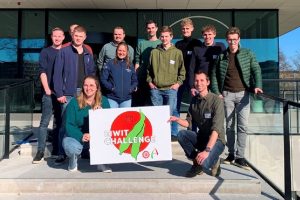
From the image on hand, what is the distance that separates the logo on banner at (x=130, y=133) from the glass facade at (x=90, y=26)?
7.51 metres

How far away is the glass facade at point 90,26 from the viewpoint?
1209 cm

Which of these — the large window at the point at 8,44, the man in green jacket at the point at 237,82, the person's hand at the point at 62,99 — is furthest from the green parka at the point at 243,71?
the large window at the point at 8,44

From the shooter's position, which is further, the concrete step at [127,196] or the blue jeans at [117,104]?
the blue jeans at [117,104]

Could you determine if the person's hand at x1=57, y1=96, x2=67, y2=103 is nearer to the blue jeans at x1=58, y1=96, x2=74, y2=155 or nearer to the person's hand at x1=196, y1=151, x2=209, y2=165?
the blue jeans at x1=58, y1=96, x2=74, y2=155

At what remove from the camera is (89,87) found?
4.81 m

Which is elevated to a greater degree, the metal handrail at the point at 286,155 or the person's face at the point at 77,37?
the person's face at the point at 77,37

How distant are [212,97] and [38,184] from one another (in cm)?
228

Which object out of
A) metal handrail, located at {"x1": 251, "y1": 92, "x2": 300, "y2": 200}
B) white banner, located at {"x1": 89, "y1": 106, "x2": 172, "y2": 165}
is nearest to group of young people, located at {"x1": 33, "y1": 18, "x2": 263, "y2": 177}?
white banner, located at {"x1": 89, "y1": 106, "x2": 172, "y2": 165}

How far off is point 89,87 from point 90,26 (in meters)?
7.62

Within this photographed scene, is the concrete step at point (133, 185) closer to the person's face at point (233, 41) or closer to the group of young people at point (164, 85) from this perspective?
the group of young people at point (164, 85)

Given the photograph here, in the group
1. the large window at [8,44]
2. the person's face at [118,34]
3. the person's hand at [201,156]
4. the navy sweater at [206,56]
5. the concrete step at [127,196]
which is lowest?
the concrete step at [127,196]

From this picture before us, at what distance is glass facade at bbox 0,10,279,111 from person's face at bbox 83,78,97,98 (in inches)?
289

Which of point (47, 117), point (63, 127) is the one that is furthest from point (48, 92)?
point (63, 127)

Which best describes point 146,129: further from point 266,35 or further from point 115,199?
point 266,35
